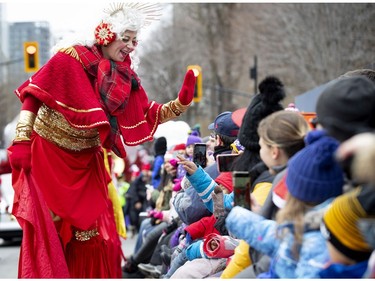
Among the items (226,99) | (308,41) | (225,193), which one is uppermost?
(225,193)

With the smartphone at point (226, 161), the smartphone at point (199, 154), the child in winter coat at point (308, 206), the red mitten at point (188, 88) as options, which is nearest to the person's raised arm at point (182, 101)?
the red mitten at point (188, 88)

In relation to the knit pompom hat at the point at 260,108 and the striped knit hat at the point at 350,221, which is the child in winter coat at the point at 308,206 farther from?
the knit pompom hat at the point at 260,108

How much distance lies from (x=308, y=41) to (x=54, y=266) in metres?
23.7

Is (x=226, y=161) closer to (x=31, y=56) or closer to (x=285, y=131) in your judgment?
(x=285, y=131)

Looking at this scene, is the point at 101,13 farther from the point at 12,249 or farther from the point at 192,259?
the point at 12,249

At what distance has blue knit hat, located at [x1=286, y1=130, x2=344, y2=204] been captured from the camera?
318cm

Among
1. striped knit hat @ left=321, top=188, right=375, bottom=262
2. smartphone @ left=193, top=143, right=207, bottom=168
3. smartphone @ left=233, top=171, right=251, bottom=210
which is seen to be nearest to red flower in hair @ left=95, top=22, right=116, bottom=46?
smartphone @ left=193, top=143, right=207, bottom=168

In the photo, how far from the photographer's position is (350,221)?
2891 mm

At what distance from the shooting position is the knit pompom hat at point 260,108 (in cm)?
384

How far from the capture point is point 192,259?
5.33m

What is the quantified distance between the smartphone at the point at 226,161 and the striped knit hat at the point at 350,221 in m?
1.57

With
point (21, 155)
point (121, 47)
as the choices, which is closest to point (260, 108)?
point (121, 47)

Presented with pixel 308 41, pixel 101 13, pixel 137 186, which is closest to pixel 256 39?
pixel 308 41

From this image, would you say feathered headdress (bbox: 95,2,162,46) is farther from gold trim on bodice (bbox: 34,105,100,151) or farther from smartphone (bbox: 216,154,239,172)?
smartphone (bbox: 216,154,239,172)
